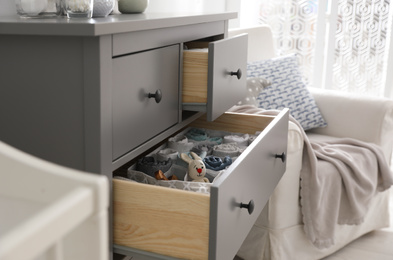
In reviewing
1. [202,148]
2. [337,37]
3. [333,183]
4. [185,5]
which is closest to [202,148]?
[202,148]

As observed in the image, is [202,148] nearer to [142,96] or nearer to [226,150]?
[226,150]

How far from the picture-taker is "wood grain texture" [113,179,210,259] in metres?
0.92

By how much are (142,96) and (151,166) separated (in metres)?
0.19

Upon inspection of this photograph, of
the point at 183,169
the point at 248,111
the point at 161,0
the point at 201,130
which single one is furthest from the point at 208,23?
the point at 161,0

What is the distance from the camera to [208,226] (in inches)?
36.0

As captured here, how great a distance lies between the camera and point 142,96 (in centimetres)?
103

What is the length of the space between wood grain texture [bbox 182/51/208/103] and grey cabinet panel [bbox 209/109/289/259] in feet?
0.58

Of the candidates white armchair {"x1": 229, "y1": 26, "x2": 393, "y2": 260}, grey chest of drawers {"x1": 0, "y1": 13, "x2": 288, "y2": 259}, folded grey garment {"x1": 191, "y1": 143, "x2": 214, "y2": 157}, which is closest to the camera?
grey chest of drawers {"x1": 0, "y1": 13, "x2": 288, "y2": 259}

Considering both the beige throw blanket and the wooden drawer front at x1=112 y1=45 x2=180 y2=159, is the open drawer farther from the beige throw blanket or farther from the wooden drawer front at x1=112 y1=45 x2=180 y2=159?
the beige throw blanket

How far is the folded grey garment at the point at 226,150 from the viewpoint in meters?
1.33

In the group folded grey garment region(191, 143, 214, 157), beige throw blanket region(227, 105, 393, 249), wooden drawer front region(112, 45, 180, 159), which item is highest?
wooden drawer front region(112, 45, 180, 159)

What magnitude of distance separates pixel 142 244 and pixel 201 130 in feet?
1.96

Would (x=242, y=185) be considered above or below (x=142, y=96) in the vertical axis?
below

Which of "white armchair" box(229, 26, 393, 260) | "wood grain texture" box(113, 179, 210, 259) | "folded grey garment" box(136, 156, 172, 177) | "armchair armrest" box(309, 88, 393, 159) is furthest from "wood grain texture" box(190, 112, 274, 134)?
"armchair armrest" box(309, 88, 393, 159)
